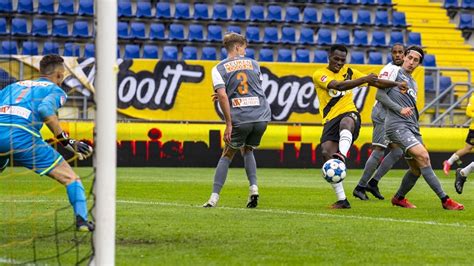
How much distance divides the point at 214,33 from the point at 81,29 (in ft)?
11.5

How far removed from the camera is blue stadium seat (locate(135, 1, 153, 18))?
2734cm

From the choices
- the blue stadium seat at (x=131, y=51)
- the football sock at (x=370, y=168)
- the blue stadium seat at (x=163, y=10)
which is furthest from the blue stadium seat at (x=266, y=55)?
the football sock at (x=370, y=168)

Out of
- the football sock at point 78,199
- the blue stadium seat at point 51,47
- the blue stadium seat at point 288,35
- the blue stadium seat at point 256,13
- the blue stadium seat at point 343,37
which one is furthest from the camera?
the blue stadium seat at point 343,37

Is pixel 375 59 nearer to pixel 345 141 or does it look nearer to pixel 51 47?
pixel 51 47

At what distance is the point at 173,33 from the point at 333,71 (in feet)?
49.1

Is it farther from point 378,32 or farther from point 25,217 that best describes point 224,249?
point 378,32

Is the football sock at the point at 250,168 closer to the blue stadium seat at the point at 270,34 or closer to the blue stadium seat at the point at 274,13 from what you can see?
the blue stadium seat at the point at 270,34

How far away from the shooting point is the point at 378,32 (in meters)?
29.0

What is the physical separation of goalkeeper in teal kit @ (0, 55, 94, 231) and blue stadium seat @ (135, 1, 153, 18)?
18252mm

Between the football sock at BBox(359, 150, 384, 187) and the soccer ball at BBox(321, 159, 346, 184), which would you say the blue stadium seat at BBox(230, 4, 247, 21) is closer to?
the football sock at BBox(359, 150, 384, 187)

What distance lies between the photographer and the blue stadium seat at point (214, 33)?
27.3 m

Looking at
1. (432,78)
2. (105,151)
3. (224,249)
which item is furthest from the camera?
(432,78)

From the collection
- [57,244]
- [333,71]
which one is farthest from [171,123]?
[57,244]

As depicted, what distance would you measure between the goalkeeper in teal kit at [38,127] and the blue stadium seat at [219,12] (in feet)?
62.2
